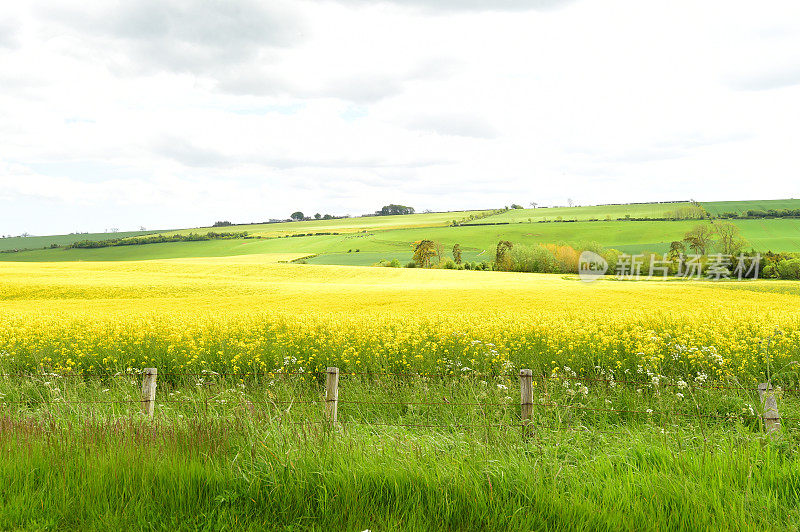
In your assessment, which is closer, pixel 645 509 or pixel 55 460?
pixel 645 509

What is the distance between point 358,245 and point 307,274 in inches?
2647

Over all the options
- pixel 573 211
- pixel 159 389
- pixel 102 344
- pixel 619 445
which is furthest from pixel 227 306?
pixel 573 211

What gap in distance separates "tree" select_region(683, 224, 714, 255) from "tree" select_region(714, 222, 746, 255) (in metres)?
1.79

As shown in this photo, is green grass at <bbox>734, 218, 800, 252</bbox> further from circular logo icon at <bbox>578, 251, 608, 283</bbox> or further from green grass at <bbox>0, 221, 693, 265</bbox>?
circular logo icon at <bbox>578, 251, 608, 283</bbox>

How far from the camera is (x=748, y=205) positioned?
149 m

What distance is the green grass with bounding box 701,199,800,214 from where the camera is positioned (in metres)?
140

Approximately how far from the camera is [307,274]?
53688 millimetres

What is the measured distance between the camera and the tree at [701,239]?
83.9 metres

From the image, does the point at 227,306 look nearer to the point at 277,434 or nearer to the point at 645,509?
the point at 277,434

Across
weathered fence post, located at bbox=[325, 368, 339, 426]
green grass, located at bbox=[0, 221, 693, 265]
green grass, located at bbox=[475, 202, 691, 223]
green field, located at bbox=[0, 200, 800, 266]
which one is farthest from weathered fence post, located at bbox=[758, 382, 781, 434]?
green grass, located at bbox=[475, 202, 691, 223]

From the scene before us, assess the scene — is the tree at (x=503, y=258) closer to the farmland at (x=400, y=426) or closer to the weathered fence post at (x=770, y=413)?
the farmland at (x=400, y=426)

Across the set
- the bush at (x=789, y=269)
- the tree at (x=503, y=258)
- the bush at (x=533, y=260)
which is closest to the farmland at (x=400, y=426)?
the bush at (x=789, y=269)

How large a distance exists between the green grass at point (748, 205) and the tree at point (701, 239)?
5910cm

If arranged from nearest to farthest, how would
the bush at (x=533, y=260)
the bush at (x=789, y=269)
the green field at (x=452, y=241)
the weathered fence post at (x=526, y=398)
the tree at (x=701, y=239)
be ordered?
the weathered fence post at (x=526, y=398) → the bush at (x=789, y=269) → the bush at (x=533, y=260) → the tree at (x=701, y=239) → the green field at (x=452, y=241)
